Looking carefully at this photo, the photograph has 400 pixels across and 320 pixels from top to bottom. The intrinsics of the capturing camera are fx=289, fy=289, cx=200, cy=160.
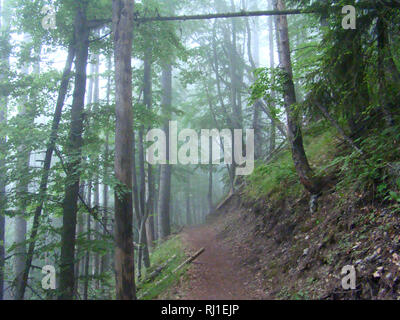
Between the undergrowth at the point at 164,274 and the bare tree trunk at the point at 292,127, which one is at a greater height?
the bare tree trunk at the point at 292,127

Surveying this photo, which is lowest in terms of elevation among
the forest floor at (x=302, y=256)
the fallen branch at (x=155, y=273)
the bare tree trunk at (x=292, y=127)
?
the fallen branch at (x=155, y=273)

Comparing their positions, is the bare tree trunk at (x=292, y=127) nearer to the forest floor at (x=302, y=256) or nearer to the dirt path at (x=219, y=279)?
the forest floor at (x=302, y=256)

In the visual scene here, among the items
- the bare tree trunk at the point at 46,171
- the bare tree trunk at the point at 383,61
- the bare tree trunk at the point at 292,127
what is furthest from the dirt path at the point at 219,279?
the bare tree trunk at the point at 383,61

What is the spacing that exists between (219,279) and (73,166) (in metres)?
5.30

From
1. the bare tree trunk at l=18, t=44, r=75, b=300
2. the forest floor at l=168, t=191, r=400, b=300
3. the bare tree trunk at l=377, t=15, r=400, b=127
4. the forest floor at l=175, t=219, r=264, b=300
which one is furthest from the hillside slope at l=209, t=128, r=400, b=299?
the bare tree trunk at l=18, t=44, r=75, b=300

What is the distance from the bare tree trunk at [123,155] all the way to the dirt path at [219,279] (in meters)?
2.32

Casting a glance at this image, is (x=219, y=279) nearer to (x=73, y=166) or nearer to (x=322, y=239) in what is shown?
(x=322, y=239)

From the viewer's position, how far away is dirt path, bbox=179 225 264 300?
24.4 ft

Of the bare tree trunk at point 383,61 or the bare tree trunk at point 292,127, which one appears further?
the bare tree trunk at point 292,127

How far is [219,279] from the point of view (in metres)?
8.68

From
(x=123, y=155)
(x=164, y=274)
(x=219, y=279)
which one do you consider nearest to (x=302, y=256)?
(x=219, y=279)

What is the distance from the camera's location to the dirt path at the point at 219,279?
7.45m

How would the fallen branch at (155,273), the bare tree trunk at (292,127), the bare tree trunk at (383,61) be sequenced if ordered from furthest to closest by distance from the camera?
the fallen branch at (155,273)
the bare tree trunk at (292,127)
the bare tree trunk at (383,61)

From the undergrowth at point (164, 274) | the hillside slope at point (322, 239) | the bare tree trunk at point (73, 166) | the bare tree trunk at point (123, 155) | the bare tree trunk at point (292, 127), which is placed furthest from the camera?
the undergrowth at point (164, 274)
